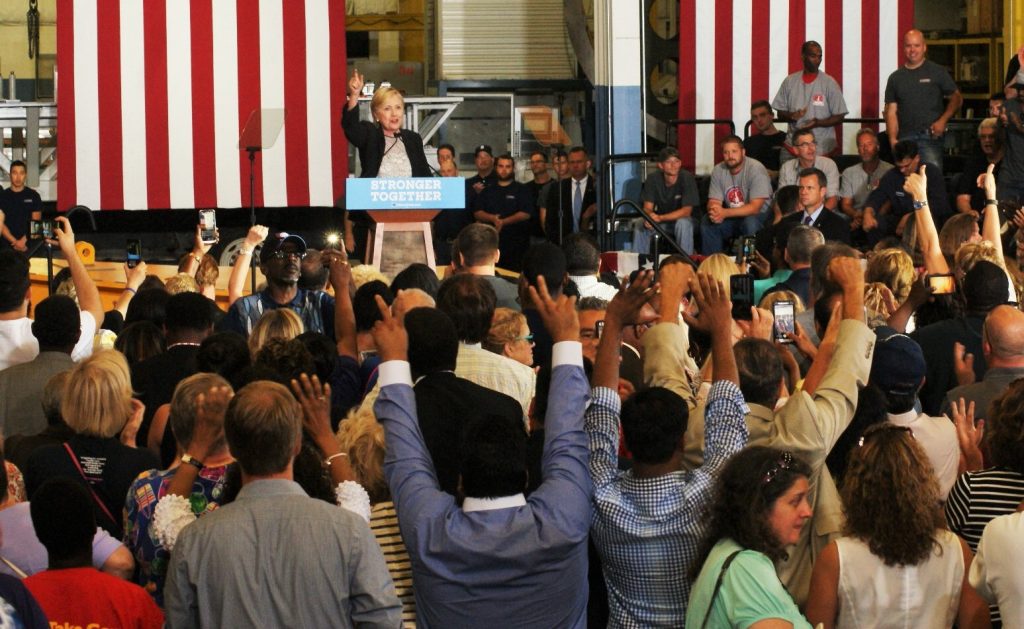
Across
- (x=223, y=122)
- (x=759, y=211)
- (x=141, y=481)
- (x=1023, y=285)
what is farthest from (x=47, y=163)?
(x=141, y=481)

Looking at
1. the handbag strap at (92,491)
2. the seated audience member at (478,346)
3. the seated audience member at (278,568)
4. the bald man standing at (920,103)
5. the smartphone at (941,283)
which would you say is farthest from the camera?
the bald man standing at (920,103)

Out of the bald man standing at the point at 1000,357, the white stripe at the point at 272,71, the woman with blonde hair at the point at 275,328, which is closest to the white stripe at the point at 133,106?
the white stripe at the point at 272,71

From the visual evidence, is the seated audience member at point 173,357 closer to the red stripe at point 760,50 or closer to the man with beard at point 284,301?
the man with beard at point 284,301

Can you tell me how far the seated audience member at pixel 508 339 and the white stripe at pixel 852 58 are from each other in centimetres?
1037

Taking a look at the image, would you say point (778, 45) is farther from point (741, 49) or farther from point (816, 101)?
point (816, 101)

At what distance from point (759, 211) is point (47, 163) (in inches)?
301

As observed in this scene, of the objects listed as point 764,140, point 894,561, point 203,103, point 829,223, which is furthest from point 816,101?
point 894,561

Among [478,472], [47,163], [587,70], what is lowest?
[478,472]

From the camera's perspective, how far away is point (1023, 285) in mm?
6672

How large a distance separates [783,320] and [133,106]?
11375mm

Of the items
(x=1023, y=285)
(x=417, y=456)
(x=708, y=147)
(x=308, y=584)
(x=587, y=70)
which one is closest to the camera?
(x=308, y=584)

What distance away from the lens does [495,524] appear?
339 cm

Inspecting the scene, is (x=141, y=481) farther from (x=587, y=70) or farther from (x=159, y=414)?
(x=587, y=70)

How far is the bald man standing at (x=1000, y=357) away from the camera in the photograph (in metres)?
4.83
